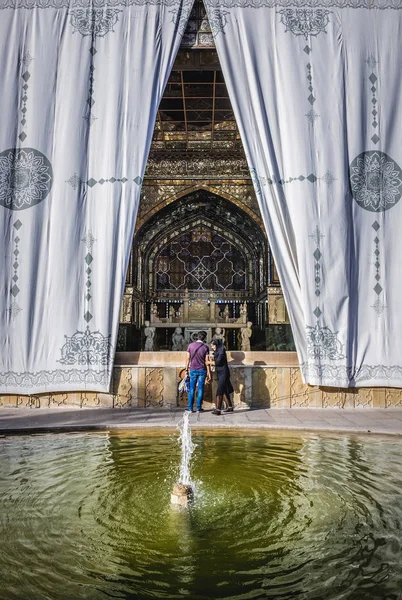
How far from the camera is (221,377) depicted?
551 centimetres

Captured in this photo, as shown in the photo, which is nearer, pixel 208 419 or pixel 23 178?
pixel 208 419

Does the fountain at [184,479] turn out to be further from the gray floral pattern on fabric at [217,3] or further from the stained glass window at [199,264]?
the stained glass window at [199,264]

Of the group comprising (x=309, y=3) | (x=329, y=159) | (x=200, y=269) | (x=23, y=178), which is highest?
(x=309, y=3)

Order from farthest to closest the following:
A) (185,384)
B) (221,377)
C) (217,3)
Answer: (217,3), (185,384), (221,377)

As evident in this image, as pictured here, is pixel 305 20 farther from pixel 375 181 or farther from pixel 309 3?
pixel 375 181

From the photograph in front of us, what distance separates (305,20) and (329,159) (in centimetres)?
212

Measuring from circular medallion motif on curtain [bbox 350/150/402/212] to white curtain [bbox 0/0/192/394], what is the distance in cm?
295

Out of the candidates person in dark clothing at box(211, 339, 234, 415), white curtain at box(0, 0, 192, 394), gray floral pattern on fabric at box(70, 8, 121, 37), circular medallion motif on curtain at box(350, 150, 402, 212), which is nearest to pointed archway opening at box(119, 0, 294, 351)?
gray floral pattern on fabric at box(70, 8, 121, 37)

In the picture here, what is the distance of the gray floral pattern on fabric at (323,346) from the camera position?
558 cm

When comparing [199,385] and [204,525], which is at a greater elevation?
[199,385]

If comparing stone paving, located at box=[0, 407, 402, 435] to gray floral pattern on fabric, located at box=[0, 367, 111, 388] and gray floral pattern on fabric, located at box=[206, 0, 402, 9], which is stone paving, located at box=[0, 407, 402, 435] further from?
gray floral pattern on fabric, located at box=[206, 0, 402, 9]

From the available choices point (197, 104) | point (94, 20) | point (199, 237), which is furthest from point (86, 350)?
point (199, 237)

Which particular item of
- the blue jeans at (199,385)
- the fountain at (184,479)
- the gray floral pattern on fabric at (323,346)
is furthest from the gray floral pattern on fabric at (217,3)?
the fountain at (184,479)

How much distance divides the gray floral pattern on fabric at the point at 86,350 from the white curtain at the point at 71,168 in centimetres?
1
